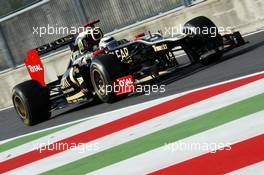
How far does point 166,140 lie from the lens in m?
7.95

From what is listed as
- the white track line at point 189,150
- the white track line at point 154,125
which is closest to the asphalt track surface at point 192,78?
the white track line at point 154,125

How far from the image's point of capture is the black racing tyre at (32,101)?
12773mm

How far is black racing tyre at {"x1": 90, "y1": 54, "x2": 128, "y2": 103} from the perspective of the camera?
1142cm

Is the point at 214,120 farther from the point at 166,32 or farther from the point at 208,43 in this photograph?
the point at 166,32

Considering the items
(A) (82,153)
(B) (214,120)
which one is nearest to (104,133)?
(A) (82,153)

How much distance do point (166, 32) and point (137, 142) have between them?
8396 millimetres

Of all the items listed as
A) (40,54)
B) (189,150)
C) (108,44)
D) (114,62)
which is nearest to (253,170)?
(189,150)

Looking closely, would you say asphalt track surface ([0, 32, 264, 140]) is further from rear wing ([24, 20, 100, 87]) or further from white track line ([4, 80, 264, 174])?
white track line ([4, 80, 264, 174])

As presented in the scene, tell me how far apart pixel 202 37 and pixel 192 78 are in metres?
0.82

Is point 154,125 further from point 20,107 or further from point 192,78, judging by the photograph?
point 20,107

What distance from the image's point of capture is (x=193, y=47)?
40.0 feet
